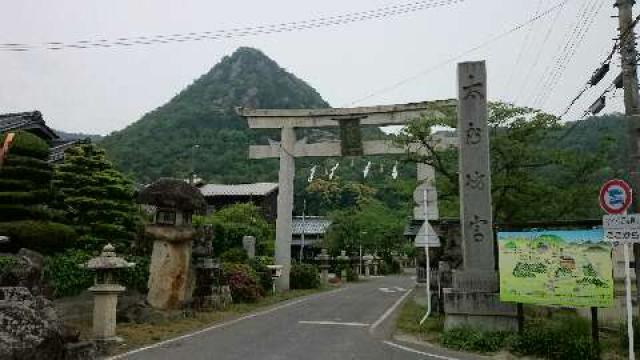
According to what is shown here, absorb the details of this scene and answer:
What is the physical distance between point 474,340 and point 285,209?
48.9 ft

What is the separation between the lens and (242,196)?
161ft

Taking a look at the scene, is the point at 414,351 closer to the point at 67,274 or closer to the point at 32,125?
the point at 67,274

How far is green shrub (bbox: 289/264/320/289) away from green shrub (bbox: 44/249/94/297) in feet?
45.1

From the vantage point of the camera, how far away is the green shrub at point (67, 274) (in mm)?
13469

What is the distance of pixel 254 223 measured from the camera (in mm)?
34906

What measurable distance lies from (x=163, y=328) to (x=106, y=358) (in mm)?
3634

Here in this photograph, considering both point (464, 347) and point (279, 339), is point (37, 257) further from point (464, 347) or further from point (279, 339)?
point (464, 347)

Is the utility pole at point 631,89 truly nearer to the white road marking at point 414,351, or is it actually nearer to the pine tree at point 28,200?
the white road marking at point 414,351

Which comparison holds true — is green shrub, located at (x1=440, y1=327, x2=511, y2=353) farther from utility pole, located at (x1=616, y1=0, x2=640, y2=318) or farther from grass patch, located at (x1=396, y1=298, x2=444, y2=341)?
utility pole, located at (x1=616, y1=0, x2=640, y2=318)

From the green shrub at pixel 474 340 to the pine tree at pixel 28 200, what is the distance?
35.9 feet

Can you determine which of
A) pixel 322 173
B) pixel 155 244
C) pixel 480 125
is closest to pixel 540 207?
pixel 480 125

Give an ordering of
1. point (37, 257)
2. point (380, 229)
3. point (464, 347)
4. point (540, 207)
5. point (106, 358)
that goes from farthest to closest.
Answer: point (380, 229), point (540, 207), point (37, 257), point (464, 347), point (106, 358)

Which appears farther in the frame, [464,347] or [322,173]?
[322,173]

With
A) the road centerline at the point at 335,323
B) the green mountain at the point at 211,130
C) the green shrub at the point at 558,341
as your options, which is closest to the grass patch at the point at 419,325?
the road centerline at the point at 335,323
